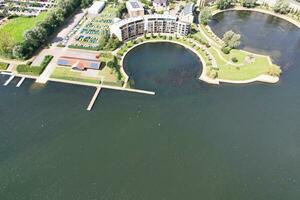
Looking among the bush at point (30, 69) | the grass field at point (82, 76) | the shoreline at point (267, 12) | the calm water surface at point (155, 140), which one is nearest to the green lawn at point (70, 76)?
the grass field at point (82, 76)

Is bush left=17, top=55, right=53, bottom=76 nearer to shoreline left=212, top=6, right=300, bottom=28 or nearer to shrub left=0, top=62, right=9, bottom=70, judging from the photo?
shrub left=0, top=62, right=9, bottom=70

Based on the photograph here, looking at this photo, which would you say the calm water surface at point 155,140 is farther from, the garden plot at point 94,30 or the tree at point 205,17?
the tree at point 205,17

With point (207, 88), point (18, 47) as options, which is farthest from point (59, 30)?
point (207, 88)

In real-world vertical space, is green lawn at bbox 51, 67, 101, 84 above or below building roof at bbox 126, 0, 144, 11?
below

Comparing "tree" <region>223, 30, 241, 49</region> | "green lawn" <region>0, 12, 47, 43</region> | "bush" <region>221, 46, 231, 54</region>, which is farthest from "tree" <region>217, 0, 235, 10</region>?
"green lawn" <region>0, 12, 47, 43</region>

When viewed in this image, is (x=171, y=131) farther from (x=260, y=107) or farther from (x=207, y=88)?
(x=260, y=107)

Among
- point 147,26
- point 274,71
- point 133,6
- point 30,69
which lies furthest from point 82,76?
point 274,71

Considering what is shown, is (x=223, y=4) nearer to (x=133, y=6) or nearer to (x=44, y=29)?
(x=133, y=6)

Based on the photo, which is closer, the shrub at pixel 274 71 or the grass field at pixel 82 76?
the grass field at pixel 82 76
